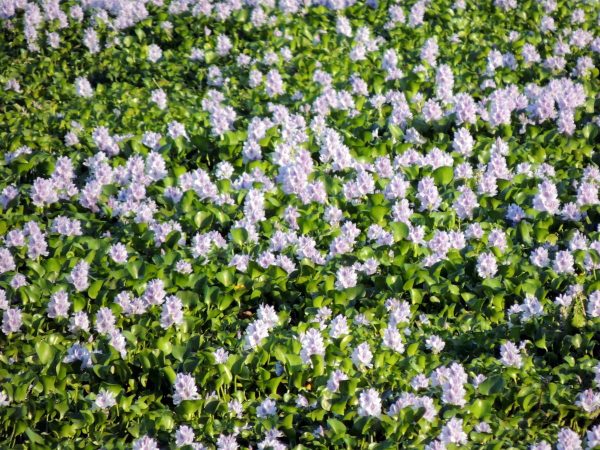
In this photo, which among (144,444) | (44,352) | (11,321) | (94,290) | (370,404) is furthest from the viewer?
(94,290)

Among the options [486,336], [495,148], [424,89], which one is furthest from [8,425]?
[424,89]

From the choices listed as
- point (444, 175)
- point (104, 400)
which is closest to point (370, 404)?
point (104, 400)

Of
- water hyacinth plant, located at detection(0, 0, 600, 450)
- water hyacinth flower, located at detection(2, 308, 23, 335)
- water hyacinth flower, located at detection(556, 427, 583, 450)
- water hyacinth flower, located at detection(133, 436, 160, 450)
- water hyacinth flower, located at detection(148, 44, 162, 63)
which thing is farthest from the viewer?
water hyacinth flower, located at detection(148, 44, 162, 63)

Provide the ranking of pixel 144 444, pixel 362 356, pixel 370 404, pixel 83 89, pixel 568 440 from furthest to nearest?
pixel 83 89 < pixel 362 356 < pixel 370 404 < pixel 144 444 < pixel 568 440

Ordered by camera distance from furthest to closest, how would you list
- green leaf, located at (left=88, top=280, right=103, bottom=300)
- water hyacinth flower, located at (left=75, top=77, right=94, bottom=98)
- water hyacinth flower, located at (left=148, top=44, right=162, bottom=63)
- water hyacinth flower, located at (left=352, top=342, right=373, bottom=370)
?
water hyacinth flower, located at (left=148, top=44, right=162, bottom=63), water hyacinth flower, located at (left=75, top=77, right=94, bottom=98), green leaf, located at (left=88, top=280, right=103, bottom=300), water hyacinth flower, located at (left=352, top=342, right=373, bottom=370)

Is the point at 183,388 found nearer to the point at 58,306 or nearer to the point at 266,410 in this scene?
the point at 266,410

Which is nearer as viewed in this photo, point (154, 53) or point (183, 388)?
point (183, 388)

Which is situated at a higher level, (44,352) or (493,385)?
(493,385)

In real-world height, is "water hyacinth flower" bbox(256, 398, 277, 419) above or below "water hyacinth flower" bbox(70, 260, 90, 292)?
above

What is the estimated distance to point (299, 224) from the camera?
5.05 meters

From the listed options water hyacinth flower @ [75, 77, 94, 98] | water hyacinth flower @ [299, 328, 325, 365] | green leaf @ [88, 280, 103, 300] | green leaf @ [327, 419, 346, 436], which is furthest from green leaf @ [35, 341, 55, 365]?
water hyacinth flower @ [75, 77, 94, 98]

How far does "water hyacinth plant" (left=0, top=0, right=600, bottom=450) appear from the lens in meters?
3.96

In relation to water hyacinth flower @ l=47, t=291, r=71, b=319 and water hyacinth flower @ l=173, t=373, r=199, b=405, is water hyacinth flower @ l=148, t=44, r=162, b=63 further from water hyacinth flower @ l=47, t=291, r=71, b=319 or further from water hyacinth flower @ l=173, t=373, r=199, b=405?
water hyacinth flower @ l=173, t=373, r=199, b=405

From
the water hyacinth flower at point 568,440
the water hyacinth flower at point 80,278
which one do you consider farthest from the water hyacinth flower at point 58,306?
the water hyacinth flower at point 568,440
